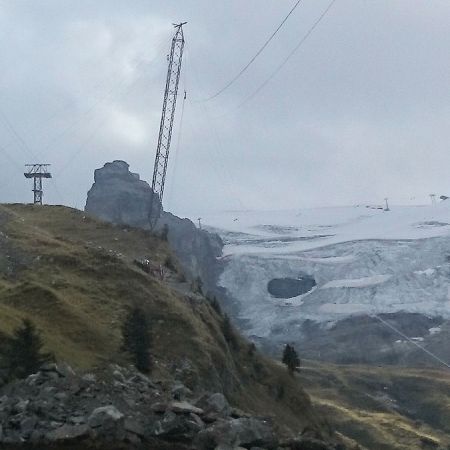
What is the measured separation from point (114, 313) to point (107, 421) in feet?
108

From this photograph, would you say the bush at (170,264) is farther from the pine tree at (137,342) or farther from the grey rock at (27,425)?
the grey rock at (27,425)

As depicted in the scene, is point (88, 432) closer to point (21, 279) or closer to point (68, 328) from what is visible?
point (68, 328)

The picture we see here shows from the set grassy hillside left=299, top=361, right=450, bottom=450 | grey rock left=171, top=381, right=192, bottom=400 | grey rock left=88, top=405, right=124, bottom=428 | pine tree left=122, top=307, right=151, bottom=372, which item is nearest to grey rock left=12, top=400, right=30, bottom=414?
grey rock left=88, top=405, right=124, bottom=428

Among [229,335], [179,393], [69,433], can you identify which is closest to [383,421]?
[229,335]

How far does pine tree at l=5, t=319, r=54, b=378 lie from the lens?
36594 mm

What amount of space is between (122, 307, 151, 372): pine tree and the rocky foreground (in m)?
13.5

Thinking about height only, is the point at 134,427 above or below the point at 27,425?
below

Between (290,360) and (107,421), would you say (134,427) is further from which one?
(290,360)

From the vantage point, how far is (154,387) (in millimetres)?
39125

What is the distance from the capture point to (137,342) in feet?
163

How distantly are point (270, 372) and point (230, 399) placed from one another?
21.3 m

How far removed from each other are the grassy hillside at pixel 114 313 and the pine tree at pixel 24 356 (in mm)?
5216

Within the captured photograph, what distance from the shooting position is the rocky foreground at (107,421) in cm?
2911

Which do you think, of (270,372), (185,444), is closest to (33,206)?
(270,372)
